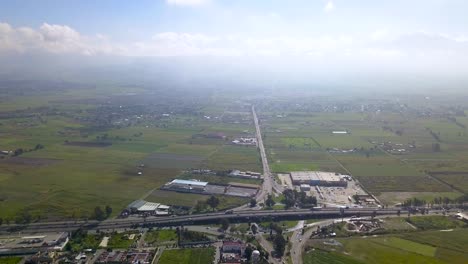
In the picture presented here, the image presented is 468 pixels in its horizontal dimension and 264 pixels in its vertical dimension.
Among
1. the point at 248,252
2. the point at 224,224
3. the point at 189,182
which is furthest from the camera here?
the point at 189,182

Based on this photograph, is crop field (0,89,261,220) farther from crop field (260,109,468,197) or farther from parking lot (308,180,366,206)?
parking lot (308,180,366,206)

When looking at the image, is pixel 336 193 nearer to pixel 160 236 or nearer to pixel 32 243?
pixel 160 236

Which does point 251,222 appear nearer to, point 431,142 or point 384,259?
point 384,259

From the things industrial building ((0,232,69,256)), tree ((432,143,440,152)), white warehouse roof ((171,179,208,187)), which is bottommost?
industrial building ((0,232,69,256))

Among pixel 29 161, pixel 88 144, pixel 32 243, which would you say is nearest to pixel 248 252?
pixel 32 243

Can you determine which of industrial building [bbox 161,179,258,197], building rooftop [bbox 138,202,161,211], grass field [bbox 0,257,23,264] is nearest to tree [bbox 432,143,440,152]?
industrial building [bbox 161,179,258,197]

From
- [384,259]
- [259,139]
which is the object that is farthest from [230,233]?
[259,139]

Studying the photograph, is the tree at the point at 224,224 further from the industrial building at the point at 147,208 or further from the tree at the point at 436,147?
the tree at the point at 436,147

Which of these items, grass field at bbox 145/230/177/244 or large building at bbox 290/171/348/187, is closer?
grass field at bbox 145/230/177/244
